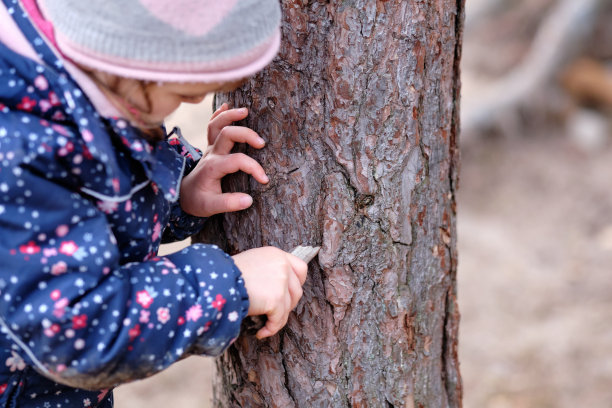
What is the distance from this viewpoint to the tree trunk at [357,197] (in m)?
1.34

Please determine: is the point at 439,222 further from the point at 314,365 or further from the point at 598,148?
the point at 598,148

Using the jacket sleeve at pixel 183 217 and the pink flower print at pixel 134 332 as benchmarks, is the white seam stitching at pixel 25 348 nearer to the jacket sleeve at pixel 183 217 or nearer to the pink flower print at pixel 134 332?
the pink flower print at pixel 134 332

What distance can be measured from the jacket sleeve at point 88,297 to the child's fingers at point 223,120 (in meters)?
0.38

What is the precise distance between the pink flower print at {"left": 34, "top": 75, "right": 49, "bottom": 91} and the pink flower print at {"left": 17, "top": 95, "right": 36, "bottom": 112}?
24 mm

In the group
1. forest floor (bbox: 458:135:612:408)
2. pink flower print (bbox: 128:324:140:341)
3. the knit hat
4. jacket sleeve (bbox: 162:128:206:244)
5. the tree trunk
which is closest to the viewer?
the knit hat

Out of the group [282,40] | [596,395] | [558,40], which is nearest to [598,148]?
[558,40]

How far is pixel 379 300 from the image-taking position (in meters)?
1.52

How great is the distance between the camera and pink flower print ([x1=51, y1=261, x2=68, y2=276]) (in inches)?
41.1

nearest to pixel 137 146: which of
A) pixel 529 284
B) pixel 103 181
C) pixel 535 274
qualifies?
pixel 103 181

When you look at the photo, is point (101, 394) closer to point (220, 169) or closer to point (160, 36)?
point (220, 169)

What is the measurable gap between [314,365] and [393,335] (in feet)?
0.66

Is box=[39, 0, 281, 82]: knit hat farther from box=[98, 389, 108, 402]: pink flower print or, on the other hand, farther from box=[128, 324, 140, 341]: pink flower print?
box=[98, 389, 108, 402]: pink flower print

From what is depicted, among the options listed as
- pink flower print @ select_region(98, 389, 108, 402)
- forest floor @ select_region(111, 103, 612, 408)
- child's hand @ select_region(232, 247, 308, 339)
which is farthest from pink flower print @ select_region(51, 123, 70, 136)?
forest floor @ select_region(111, 103, 612, 408)

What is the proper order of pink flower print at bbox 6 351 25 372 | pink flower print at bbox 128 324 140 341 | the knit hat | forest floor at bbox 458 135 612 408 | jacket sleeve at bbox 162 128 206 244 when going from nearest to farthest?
the knit hat
pink flower print at bbox 128 324 140 341
pink flower print at bbox 6 351 25 372
jacket sleeve at bbox 162 128 206 244
forest floor at bbox 458 135 612 408
